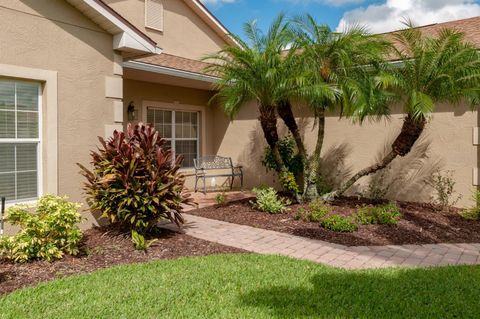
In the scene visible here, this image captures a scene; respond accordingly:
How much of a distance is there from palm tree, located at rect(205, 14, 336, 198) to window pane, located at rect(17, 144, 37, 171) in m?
3.93

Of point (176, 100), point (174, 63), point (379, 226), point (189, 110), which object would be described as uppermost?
point (174, 63)

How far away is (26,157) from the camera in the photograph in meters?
6.07

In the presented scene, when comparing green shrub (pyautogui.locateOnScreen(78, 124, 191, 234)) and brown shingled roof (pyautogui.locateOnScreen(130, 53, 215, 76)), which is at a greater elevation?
brown shingled roof (pyautogui.locateOnScreen(130, 53, 215, 76))

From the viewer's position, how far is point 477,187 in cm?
835

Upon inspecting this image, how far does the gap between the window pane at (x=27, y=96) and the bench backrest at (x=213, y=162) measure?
21.5ft

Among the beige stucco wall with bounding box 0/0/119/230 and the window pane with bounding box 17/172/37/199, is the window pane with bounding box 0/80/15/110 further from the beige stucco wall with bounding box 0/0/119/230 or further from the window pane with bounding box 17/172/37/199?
the window pane with bounding box 17/172/37/199

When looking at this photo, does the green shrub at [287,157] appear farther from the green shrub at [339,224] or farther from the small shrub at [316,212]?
the green shrub at [339,224]

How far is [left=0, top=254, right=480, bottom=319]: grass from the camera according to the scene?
12.1 feet

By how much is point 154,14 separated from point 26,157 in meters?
7.88

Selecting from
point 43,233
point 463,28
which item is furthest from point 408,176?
point 43,233

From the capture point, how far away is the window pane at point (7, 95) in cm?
577

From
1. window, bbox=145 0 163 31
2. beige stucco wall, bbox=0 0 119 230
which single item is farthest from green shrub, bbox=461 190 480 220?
window, bbox=145 0 163 31

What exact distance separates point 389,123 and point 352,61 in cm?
238

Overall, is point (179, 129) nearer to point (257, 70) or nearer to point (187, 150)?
point (187, 150)
